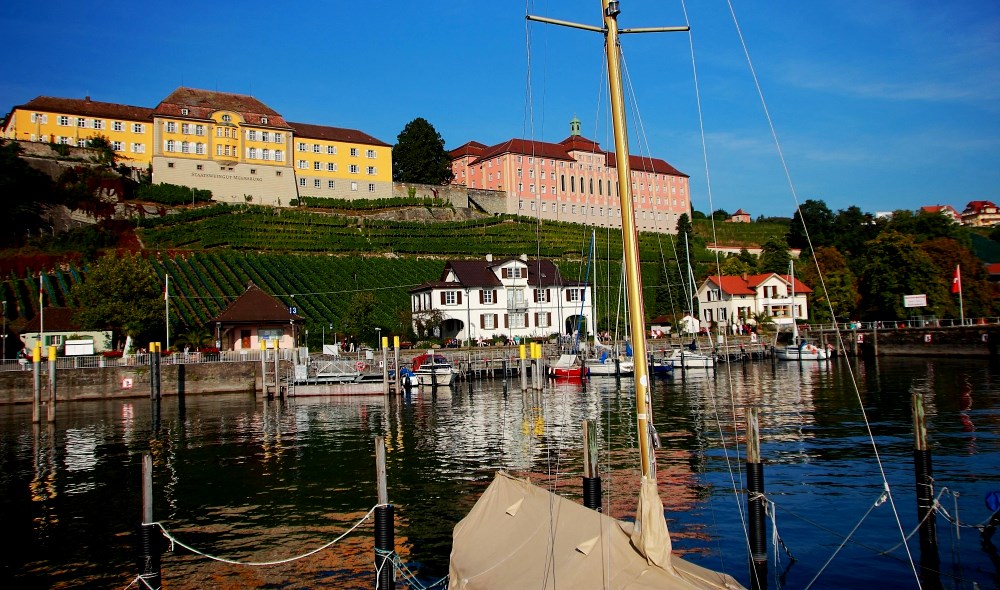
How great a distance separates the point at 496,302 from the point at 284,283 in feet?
80.9

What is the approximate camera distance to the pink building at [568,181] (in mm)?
137000

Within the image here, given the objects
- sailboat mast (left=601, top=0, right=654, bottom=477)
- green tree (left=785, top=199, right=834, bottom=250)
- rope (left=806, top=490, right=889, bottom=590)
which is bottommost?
rope (left=806, top=490, right=889, bottom=590)

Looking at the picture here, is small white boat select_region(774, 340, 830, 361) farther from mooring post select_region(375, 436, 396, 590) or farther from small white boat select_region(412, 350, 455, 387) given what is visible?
mooring post select_region(375, 436, 396, 590)

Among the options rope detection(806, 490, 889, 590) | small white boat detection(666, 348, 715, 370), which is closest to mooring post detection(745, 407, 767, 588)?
rope detection(806, 490, 889, 590)

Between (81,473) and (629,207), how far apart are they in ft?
85.9

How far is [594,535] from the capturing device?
11398mm

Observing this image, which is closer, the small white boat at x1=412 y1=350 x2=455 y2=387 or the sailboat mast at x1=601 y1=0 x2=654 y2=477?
the sailboat mast at x1=601 y1=0 x2=654 y2=477

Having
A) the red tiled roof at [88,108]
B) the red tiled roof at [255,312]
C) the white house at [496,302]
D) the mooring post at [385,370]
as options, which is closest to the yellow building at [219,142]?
the red tiled roof at [88,108]

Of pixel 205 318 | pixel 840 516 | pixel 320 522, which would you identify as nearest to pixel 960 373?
pixel 840 516

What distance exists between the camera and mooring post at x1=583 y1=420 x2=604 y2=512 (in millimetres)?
16109

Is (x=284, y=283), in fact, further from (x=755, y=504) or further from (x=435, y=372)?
(x=755, y=504)

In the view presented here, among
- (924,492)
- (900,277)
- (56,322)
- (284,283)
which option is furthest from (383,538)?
(900,277)

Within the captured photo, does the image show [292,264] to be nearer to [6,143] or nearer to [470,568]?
[6,143]

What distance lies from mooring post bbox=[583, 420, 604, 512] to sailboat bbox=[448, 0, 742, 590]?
7.70 feet
